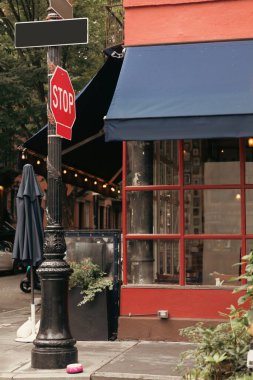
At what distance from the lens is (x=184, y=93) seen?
872 centimetres

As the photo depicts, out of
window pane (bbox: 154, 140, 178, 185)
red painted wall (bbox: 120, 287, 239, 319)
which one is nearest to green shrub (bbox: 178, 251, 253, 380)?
red painted wall (bbox: 120, 287, 239, 319)

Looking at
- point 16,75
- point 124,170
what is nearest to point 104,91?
point 124,170

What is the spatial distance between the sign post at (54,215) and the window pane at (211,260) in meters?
2.52

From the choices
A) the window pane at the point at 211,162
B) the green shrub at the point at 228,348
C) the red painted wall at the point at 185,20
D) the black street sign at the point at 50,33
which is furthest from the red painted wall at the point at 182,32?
the green shrub at the point at 228,348

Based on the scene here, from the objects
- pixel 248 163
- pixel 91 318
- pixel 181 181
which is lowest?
pixel 91 318

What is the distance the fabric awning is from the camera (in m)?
10.5

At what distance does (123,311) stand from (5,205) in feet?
91.1

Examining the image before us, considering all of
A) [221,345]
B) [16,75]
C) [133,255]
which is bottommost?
[221,345]

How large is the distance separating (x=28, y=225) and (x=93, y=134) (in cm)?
310

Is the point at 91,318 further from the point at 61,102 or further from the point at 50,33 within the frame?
the point at 50,33

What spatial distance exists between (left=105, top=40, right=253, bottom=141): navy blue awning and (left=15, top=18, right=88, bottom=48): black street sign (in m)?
1.30

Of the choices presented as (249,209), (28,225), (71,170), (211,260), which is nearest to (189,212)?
(211,260)

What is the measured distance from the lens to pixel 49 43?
7.68m

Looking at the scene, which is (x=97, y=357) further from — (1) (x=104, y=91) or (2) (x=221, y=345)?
(1) (x=104, y=91)
